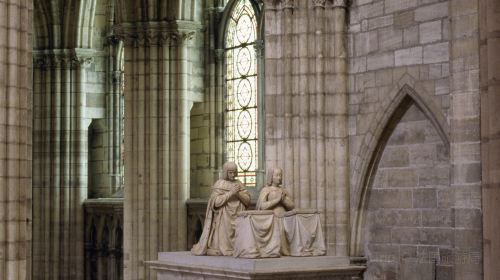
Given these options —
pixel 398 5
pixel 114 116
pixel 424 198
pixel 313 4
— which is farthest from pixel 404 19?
pixel 114 116

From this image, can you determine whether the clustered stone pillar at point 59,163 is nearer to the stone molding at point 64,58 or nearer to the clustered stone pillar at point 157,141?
the stone molding at point 64,58

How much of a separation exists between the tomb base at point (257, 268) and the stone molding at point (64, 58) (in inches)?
500

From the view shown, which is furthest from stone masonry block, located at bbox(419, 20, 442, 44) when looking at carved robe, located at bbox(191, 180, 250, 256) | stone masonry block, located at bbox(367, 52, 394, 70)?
carved robe, located at bbox(191, 180, 250, 256)

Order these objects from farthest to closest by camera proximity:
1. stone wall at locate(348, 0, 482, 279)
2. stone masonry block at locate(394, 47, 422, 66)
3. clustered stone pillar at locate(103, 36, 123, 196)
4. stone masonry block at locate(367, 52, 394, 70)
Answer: clustered stone pillar at locate(103, 36, 123, 196)
stone masonry block at locate(367, 52, 394, 70)
stone masonry block at locate(394, 47, 422, 66)
stone wall at locate(348, 0, 482, 279)

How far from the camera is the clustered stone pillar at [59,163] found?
27.8m

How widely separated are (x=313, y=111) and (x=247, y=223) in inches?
135

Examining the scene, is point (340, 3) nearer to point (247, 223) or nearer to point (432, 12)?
point (432, 12)

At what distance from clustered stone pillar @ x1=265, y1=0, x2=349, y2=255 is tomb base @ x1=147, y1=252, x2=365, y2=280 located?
5.65 feet

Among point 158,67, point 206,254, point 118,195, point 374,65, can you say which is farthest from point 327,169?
point 118,195

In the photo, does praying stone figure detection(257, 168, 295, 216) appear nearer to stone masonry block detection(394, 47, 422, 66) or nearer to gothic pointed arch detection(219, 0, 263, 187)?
stone masonry block detection(394, 47, 422, 66)

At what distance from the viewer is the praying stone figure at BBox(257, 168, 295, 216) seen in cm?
1530

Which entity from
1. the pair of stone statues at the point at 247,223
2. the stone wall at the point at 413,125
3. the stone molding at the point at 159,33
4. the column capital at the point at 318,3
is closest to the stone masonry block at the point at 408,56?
the stone wall at the point at 413,125

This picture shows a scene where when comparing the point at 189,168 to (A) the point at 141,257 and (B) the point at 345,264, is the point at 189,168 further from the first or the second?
(B) the point at 345,264

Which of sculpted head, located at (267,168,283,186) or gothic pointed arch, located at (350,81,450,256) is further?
gothic pointed arch, located at (350,81,450,256)
